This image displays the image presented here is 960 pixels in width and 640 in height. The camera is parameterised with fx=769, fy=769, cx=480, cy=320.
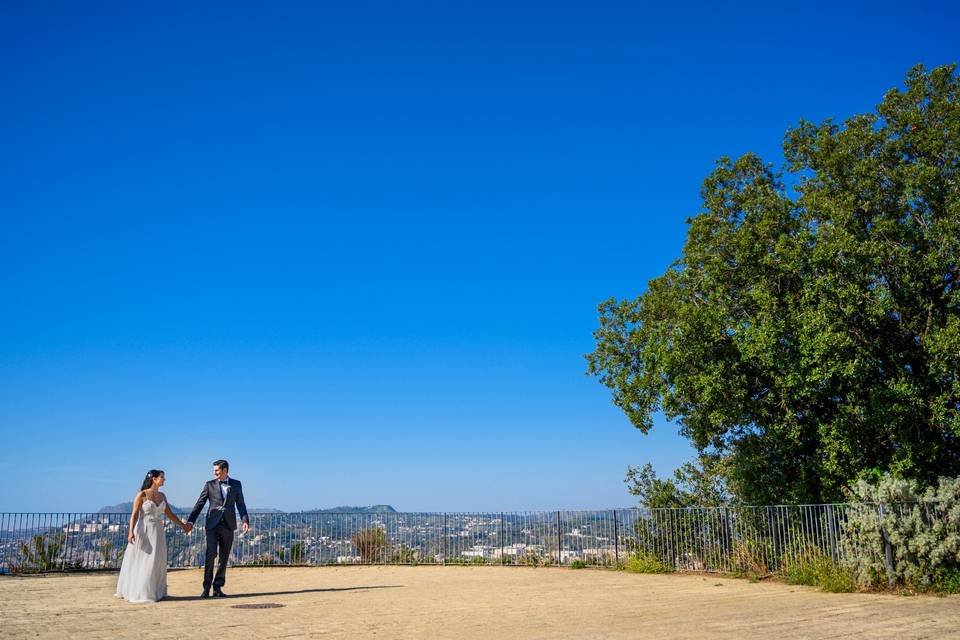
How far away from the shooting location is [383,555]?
2411cm

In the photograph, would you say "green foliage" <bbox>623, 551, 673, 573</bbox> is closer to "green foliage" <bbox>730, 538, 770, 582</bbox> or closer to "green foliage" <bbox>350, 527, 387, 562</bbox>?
"green foliage" <bbox>730, 538, 770, 582</bbox>

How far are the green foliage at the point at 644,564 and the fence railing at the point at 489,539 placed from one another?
11 centimetres

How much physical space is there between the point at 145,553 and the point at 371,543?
1216 cm

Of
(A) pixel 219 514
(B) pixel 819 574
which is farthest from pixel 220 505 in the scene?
(B) pixel 819 574

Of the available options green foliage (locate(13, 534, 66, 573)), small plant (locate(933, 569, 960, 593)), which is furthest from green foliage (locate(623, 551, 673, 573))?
green foliage (locate(13, 534, 66, 573))

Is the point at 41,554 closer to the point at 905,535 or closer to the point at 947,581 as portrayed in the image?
the point at 905,535

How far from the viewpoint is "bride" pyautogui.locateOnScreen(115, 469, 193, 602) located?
1266cm

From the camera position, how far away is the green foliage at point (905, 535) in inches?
521

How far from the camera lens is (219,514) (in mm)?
13352

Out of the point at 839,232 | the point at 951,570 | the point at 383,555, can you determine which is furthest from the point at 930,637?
the point at 383,555

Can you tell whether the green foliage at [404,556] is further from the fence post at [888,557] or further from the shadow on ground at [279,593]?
the fence post at [888,557]

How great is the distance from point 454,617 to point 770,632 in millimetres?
4285

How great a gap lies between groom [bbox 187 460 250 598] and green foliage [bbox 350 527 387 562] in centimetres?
1075

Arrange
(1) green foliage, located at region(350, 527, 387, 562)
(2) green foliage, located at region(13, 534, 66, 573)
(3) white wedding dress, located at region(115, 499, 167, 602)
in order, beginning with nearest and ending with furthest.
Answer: (3) white wedding dress, located at region(115, 499, 167, 602)
(2) green foliage, located at region(13, 534, 66, 573)
(1) green foliage, located at region(350, 527, 387, 562)
